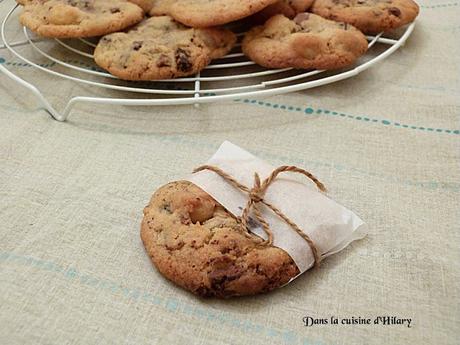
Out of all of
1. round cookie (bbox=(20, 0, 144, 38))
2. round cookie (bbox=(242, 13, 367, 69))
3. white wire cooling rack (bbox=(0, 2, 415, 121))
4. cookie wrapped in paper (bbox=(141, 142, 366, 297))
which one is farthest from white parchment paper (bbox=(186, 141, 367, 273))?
round cookie (bbox=(20, 0, 144, 38))

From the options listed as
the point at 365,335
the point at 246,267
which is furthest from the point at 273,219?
the point at 365,335

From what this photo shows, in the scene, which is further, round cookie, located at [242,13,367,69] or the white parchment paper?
round cookie, located at [242,13,367,69]

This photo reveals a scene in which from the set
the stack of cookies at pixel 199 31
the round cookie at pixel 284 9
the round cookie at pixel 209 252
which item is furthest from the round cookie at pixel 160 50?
the round cookie at pixel 209 252

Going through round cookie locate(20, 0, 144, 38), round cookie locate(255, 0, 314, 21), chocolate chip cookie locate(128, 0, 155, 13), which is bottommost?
round cookie locate(255, 0, 314, 21)

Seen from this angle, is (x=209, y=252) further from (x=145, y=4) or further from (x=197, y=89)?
(x=145, y=4)

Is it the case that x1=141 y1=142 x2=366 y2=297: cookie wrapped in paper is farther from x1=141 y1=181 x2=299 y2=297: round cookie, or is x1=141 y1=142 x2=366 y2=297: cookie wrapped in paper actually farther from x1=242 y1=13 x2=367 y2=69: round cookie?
x1=242 y1=13 x2=367 y2=69: round cookie

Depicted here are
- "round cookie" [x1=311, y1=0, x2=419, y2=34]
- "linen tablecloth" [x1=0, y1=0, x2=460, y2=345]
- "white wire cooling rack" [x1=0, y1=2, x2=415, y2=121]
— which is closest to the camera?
"linen tablecloth" [x1=0, y1=0, x2=460, y2=345]

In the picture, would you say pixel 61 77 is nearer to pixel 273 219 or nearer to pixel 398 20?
pixel 273 219
